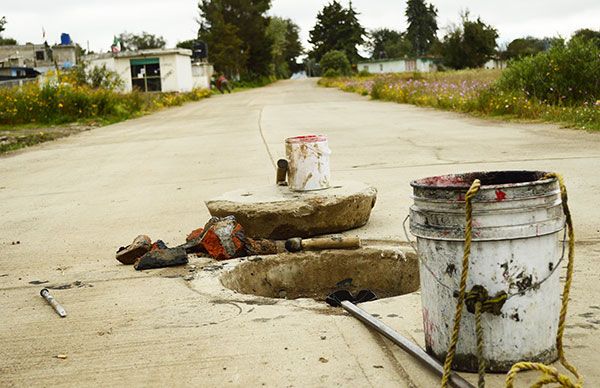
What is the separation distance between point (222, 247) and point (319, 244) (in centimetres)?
65

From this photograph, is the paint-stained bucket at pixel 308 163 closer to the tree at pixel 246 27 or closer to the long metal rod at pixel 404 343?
the long metal rod at pixel 404 343

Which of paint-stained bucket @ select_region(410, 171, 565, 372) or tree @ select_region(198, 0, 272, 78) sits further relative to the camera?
tree @ select_region(198, 0, 272, 78)

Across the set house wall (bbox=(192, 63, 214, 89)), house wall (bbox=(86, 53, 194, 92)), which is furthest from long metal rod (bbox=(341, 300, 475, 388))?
house wall (bbox=(192, 63, 214, 89))

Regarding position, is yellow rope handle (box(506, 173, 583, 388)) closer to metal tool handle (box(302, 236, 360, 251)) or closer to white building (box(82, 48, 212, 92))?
metal tool handle (box(302, 236, 360, 251))

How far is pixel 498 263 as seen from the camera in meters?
2.61

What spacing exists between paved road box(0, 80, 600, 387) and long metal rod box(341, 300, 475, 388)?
49 millimetres

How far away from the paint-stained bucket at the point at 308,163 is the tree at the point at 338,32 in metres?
91.9

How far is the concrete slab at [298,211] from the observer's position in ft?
17.7

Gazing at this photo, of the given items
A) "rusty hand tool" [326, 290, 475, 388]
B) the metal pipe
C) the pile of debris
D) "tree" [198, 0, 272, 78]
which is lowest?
the metal pipe

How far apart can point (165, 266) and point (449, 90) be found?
18.9 metres

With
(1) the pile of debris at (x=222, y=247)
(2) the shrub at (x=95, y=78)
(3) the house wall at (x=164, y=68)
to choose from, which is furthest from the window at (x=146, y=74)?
(1) the pile of debris at (x=222, y=247)

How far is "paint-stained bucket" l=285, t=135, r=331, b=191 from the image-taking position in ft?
19.0

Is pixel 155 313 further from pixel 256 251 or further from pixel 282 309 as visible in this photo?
pixel 256 251

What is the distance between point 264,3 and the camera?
7869 centimetres
